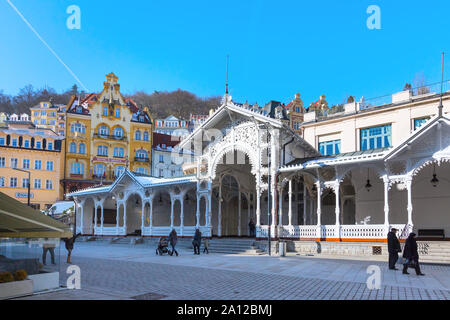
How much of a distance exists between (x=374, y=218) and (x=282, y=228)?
564 cm

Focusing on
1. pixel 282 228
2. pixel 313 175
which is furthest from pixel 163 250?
pixel 313 175

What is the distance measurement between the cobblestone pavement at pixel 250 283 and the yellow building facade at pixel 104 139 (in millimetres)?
48172

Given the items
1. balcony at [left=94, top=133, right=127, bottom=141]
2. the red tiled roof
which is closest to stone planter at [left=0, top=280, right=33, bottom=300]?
balcony at [left=94, top=133, right=127, bottom=141]

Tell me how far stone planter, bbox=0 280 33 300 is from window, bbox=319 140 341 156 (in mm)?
26129

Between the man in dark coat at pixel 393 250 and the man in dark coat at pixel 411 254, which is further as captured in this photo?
→ the man in dark coat at pixel 393 250

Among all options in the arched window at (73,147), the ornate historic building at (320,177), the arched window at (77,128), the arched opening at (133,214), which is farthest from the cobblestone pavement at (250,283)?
the arched window at (77,128)

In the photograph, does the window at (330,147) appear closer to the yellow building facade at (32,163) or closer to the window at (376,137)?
the window at (376,137)

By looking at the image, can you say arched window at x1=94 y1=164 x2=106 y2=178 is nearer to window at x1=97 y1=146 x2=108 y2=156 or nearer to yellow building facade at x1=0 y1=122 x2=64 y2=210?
window at x1=97 y1=146 x2=108 y2=156

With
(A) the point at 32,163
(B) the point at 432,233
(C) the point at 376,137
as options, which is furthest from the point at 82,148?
(B) the point at 432,233

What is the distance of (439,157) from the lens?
19.0 metres

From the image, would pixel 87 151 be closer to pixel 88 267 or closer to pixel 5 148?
pixel 5 148

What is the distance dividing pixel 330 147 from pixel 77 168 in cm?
4284

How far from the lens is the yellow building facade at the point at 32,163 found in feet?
193

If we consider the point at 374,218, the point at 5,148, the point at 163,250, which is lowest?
the point at 163,250
